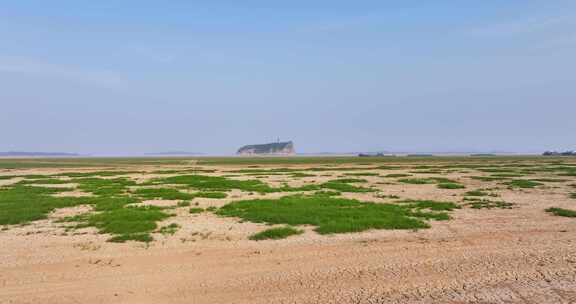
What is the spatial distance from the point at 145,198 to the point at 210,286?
19.4 meters

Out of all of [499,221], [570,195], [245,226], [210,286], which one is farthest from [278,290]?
[570,195]

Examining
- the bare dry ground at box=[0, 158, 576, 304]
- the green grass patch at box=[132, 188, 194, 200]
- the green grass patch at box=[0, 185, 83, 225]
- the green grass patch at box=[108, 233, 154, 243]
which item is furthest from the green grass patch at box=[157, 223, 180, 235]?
the green grass patch at box=[132, 188, 194, 200]

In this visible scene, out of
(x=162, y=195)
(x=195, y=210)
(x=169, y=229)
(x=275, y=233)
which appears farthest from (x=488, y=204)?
(x=162, y=195)

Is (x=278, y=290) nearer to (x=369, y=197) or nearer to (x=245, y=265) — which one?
(x=245, y=265)

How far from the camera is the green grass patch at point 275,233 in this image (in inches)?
593

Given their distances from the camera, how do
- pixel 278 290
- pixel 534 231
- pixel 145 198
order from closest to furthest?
pixel 278 290 < pixel 534 231 < pixel 145 198

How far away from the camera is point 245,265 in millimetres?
11641

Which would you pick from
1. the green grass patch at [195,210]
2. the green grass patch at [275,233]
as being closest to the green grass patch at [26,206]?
the green grass patch at [195,210]

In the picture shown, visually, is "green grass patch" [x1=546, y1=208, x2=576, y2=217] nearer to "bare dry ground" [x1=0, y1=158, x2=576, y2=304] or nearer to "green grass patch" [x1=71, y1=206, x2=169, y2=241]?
"bare dry ground" [x1=0, y1=158, x2=576, y2=304]

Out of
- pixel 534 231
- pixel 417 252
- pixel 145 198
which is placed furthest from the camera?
pixel 145 198

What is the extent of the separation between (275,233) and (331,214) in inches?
187

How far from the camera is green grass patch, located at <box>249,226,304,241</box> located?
1507 centimetres

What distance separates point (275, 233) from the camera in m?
15.5

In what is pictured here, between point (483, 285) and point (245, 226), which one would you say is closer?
point (483, 285)
